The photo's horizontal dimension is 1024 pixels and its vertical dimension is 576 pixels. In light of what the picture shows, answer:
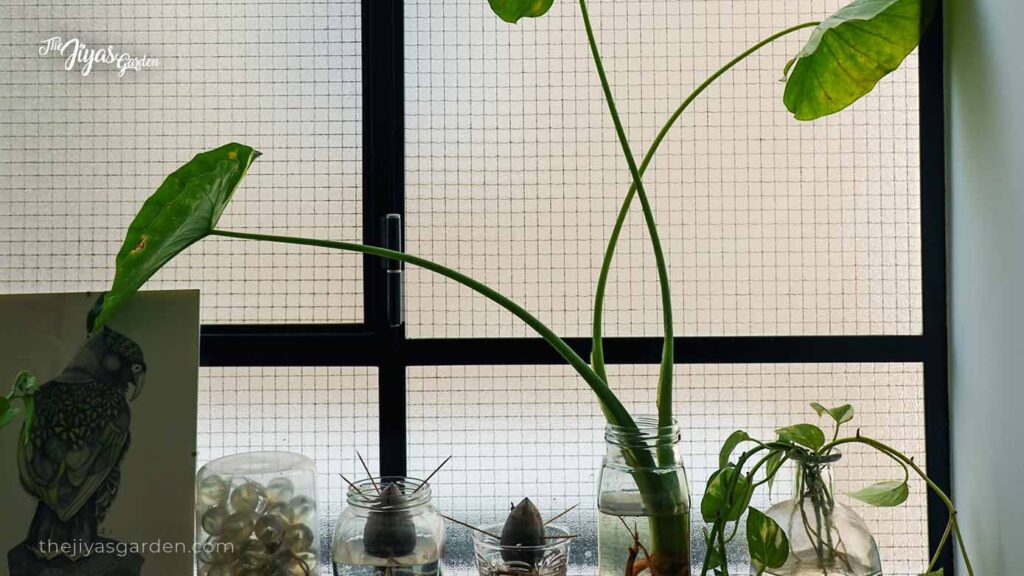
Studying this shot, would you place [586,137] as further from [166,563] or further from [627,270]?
[166,563]

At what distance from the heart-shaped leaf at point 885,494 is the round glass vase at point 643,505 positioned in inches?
8.1

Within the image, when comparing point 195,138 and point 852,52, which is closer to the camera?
point 852,52

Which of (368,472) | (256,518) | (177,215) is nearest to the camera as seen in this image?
(177,215)

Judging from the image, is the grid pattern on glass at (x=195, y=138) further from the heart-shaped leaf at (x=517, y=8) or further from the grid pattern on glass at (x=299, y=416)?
the heart-shaped leaf at (x=517, y=8)

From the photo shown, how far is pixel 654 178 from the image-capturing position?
1119mm

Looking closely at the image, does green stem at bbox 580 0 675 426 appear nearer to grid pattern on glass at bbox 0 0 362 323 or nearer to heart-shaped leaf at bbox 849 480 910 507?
heart-shaped leaf at bbox 849 480 910 507

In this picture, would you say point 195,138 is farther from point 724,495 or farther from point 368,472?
point 724,495

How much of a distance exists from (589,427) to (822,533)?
33cm

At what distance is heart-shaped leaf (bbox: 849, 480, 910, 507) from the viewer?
0.92 metres

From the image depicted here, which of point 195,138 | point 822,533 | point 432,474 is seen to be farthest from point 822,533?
point 195,138

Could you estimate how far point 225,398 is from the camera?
1.13m

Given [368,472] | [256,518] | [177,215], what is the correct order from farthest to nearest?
[368,472] → [256,518] → [177,215]

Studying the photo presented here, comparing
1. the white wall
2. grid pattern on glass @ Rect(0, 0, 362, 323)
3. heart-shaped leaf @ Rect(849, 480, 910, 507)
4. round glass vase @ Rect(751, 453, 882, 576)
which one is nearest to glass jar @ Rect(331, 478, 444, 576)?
grid pattern on glass @ Rect(0, 0, 362, 323)

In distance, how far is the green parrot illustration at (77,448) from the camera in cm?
97
